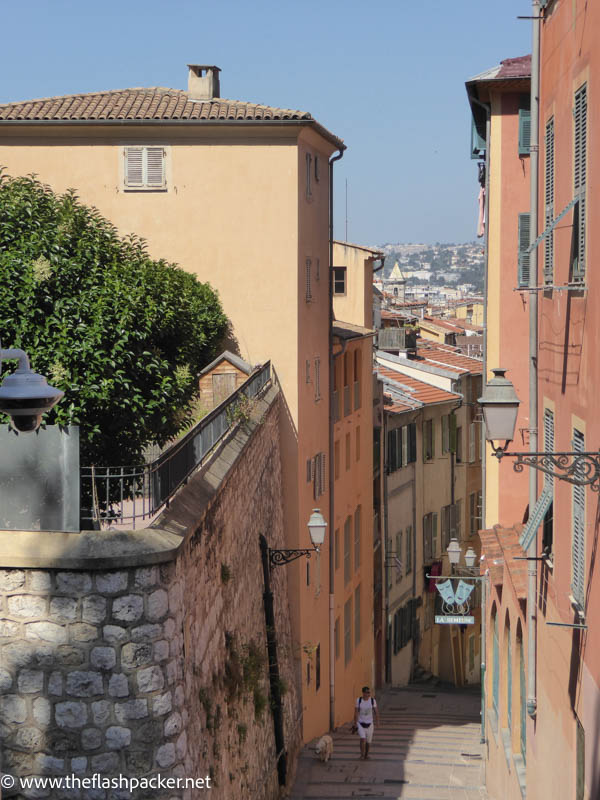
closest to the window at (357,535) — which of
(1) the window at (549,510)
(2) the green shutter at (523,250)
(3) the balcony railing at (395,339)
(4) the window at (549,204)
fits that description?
(3) the balcony railing at (395,339)

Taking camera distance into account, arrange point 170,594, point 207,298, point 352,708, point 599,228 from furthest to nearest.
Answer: point 352,708 < point 207,298 < point 170,594 < point 599,228

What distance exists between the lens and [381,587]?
37.6 meters

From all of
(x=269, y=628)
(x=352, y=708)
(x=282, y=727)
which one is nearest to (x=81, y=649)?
(x=269, y=628)

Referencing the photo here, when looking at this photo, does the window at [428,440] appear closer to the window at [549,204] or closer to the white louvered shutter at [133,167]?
the white louvered shutter at [133,167]

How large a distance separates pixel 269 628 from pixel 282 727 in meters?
2.00

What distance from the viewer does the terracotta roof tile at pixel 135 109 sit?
24141 mm

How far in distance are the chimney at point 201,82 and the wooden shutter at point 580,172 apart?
16.8 m

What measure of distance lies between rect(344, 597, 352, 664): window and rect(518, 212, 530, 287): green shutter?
1467cm

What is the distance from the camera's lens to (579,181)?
1017cm

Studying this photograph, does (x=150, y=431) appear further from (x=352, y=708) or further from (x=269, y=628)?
(x=352, y=708)

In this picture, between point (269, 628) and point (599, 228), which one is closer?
point (599, 228)

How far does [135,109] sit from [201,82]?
6.20 ft

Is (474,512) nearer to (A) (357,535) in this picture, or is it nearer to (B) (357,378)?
(A) (357,535)

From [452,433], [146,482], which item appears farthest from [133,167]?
[452,433]
